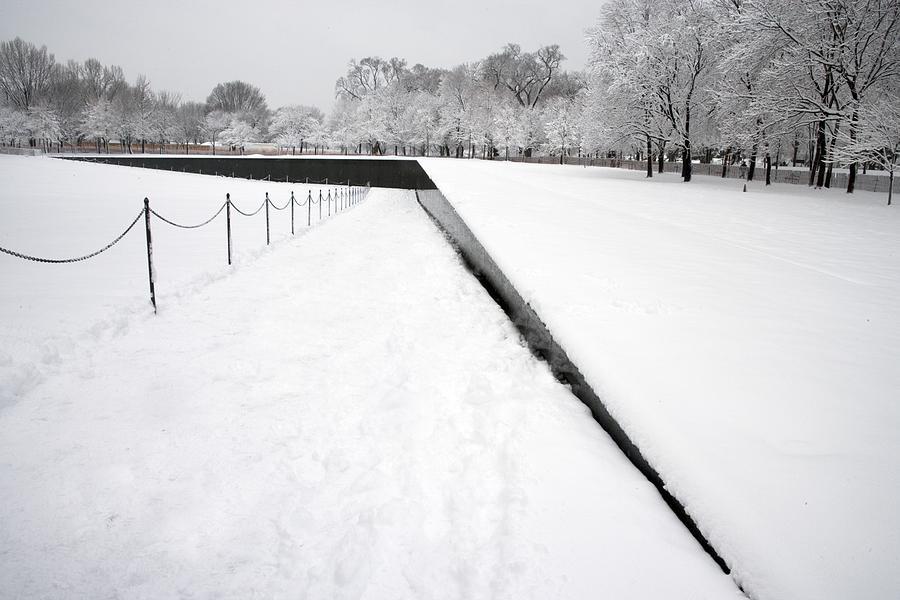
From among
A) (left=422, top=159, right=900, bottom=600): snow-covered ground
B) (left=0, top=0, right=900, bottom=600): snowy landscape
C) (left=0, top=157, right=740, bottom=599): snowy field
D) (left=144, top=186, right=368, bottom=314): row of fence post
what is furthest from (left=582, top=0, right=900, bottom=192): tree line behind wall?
(left=0, top=157, right=740, bottom=599): snowy field

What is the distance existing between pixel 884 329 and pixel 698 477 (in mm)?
3375

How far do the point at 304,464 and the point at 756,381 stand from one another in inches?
126

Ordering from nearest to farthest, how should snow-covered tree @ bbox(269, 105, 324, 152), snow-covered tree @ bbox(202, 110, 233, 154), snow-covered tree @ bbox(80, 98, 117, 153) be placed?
snow-covered tree @ bbox(80, 98, 117, 153)
snow-covered tree @ bbox(269, 105, 324, 152)
snow-covered tree @ bbox(202, 110, 233, 154)

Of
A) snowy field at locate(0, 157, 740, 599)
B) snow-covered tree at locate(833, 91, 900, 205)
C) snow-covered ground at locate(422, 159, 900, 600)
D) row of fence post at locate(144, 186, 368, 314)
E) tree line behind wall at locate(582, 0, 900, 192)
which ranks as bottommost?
snowy field at locate(0, 157, 740, 599)

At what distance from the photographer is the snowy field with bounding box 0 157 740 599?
98.7 inches

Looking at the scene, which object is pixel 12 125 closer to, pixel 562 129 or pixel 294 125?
pixel 294 125

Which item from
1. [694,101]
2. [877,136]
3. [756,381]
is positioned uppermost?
[694,101]

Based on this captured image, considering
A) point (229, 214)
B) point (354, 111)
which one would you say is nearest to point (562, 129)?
point (354, 111)

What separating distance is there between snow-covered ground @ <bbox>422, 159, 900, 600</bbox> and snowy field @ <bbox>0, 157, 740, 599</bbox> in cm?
32

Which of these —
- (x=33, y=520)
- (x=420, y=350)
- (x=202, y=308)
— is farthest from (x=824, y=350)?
(x=202, y=308)

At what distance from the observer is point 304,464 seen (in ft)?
11.1

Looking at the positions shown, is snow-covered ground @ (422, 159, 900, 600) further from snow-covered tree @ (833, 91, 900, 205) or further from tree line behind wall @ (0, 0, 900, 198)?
tree line behind wall @ (0, 0, 900, 198)

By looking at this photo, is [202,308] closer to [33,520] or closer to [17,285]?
[17,285]

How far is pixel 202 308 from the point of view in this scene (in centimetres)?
658
